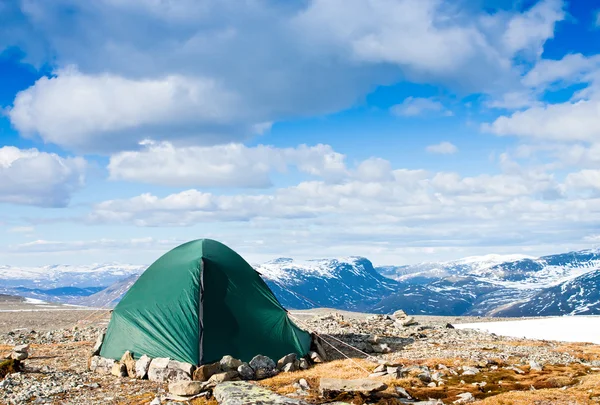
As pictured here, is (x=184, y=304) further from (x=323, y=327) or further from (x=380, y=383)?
(x=323, y=327)

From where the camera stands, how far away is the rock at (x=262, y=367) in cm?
2473

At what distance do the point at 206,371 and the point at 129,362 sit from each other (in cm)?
444

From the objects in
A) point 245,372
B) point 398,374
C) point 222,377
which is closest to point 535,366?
point 398,374

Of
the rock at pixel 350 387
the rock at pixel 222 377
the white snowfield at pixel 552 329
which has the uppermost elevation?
the rock at pixel 350 387

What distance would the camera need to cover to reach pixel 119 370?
24828mm

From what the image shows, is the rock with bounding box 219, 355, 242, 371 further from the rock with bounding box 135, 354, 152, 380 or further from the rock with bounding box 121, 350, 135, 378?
the rock with bounding box 121, 350, 135, 378

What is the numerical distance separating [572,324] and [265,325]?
41.2 metres

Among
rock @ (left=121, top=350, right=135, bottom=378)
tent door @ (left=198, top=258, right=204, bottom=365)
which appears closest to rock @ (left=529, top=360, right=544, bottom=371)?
tent door @ (left=198, top=258, right=204, bottom=365)

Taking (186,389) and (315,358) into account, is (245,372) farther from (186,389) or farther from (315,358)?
(315,358)

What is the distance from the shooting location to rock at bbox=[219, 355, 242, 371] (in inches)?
954

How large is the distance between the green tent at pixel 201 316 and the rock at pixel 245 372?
53.2 inches

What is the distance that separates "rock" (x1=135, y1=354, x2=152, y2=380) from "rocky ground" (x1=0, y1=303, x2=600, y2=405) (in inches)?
19.0

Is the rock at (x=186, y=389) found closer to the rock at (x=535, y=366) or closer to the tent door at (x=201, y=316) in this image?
the tent door at (x=201, y=316)

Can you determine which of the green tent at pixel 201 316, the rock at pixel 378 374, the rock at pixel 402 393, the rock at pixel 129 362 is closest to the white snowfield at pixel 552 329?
the rock at pixel 378 374
